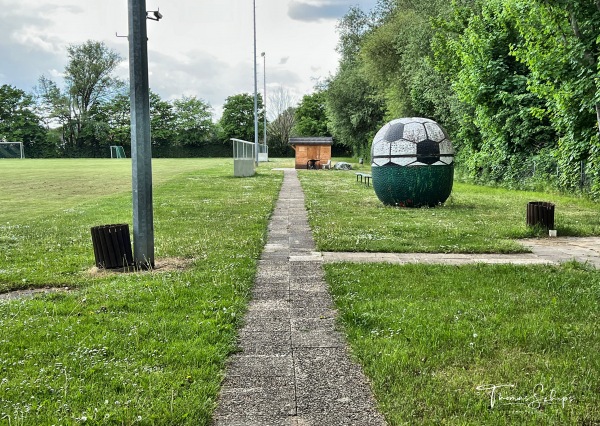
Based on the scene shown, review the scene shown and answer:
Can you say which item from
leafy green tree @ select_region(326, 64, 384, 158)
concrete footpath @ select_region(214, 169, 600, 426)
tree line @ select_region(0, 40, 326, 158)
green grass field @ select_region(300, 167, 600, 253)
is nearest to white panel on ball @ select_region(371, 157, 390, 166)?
green grass field @ select_region(300, 167, 600, 253)

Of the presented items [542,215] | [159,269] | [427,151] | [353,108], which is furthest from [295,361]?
[353,108]

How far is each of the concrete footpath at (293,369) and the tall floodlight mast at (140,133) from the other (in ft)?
Result: 5.56

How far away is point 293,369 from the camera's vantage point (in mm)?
3268

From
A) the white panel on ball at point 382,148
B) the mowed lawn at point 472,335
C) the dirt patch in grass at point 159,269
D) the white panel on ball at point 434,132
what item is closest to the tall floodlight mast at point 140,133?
the dirt patch in grass at point 159,269

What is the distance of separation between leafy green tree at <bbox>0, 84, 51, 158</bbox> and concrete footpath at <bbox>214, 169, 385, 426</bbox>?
225 feet

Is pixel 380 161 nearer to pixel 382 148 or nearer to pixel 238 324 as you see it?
pixel 382 148

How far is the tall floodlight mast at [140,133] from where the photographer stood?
5.94 metres

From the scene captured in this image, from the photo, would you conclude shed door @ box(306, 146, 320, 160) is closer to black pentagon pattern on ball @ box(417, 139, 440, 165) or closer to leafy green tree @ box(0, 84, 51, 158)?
black pentagon pattern on ball @ box(417, 139, 440, 165)

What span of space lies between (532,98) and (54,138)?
212 feet

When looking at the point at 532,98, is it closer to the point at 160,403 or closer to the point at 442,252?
the point at 442,252

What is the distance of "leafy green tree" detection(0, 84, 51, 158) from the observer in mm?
63156

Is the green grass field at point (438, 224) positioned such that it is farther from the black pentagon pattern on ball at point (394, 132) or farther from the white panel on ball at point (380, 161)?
the black pentagon pattern on ball at point (394, 132)

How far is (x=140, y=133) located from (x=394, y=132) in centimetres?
746

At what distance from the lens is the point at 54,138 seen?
66250mm
